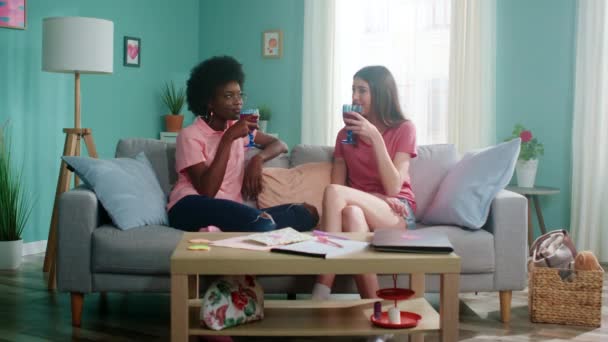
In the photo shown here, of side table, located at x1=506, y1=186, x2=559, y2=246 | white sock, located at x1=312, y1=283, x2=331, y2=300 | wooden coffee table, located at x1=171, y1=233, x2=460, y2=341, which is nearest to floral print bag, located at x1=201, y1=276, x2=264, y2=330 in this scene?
wooden coffee table, located at x1=171, y1=233, x2=460, y2=341

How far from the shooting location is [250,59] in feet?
20.9

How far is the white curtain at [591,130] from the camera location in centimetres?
488

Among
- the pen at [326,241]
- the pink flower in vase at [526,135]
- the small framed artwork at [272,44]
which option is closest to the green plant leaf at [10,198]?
the small framed artwork at [272,44]

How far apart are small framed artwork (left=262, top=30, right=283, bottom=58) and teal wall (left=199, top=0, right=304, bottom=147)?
37mm

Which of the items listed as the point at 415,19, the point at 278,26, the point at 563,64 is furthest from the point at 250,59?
the point at 563,64

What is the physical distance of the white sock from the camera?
285 centimetres

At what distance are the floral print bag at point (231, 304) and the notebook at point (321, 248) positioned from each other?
0.22 metres

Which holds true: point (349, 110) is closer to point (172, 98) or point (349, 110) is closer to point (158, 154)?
point (158, 154)

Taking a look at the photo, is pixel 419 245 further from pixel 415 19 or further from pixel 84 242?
pixel 415 19

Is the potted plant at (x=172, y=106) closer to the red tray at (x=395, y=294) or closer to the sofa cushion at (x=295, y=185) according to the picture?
the sofa cushion at (x=295, y=185)

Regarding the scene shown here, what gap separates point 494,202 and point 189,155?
1371mm

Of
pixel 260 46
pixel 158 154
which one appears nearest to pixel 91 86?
pixel 260 46

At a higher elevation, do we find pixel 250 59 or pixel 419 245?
pixel 250 59

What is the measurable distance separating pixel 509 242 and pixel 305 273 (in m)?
1.31
